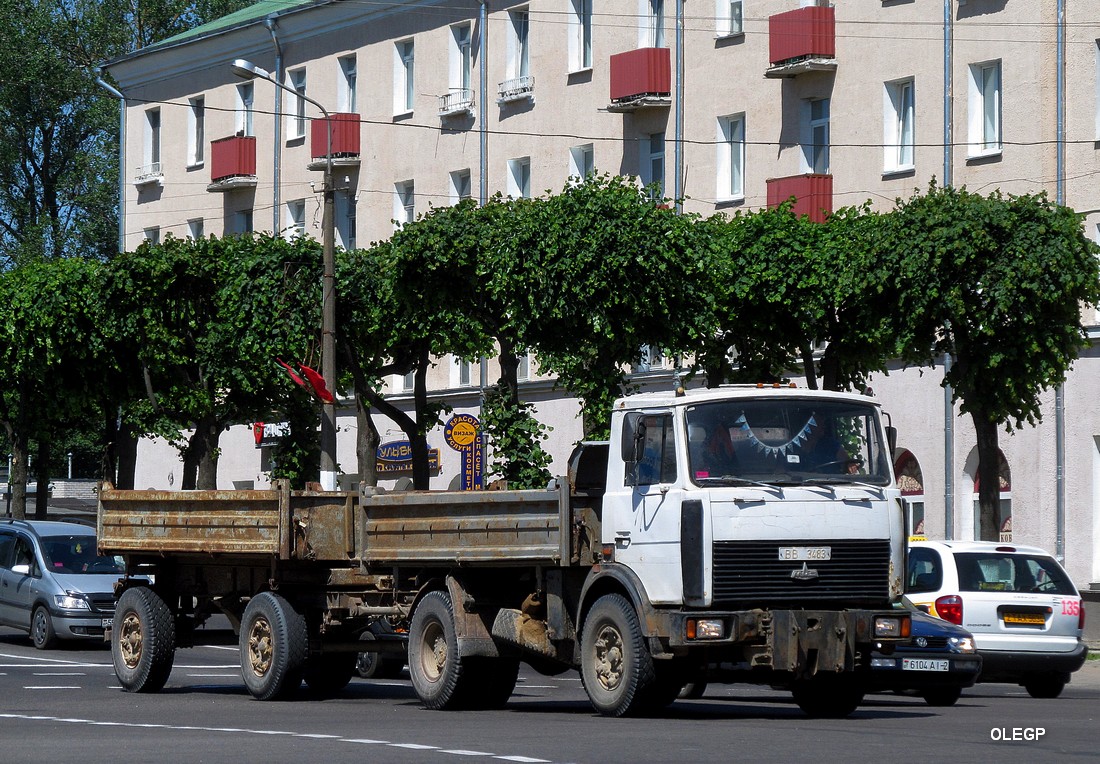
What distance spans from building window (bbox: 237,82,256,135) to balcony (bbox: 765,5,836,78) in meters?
19.3

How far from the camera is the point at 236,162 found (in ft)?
182

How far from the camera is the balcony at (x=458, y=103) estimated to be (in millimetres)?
49469

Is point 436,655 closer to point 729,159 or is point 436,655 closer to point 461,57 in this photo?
point 729,159

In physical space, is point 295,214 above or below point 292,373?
Answer: above

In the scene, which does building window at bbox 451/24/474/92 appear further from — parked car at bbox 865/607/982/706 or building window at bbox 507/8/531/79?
parked car at bbox 865/607/982/706

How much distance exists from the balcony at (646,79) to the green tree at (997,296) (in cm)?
1465

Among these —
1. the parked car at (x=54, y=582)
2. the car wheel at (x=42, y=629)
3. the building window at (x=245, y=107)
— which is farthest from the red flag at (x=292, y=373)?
the building window at (x=245, y=107)

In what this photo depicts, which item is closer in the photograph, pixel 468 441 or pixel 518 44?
pixel 468 441

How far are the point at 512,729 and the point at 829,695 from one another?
306cm

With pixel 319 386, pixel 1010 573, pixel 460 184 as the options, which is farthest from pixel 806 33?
pixel 1010 573

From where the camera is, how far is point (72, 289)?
1741 inches

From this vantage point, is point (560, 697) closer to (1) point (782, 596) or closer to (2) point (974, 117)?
(1) point (782, 596)

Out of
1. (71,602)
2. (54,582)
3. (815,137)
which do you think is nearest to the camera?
(71,602)

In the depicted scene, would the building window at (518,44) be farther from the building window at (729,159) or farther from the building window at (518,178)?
the building window at (729,159)
